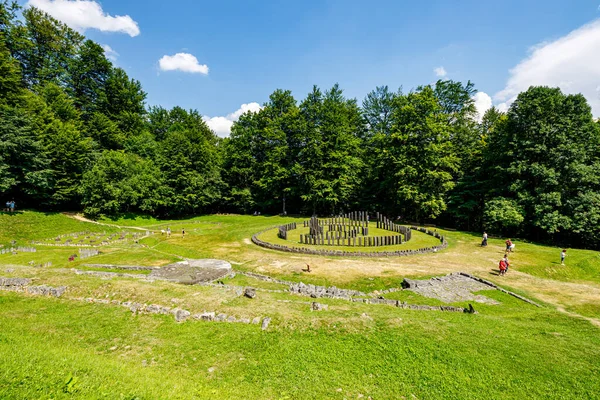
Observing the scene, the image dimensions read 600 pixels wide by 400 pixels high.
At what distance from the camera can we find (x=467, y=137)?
146 ft

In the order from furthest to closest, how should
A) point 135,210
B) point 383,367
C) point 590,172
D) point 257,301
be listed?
point 135,210 < point 590,172 < point 257,301 < point 383,367

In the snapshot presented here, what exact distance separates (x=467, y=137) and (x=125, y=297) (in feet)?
163

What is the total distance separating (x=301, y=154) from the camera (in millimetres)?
52750

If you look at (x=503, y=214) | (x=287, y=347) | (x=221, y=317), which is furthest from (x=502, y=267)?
(x=221, y=317)

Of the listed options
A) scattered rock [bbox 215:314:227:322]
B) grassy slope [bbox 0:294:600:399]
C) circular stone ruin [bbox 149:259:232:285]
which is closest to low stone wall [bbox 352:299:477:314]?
grassy slope [bbox 0:294:600:399]

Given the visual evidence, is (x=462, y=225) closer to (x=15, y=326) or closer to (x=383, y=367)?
(x=383, y=367)

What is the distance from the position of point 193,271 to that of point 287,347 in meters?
11.6

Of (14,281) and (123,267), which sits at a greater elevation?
(14,281)

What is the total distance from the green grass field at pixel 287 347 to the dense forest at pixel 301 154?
21.7 metres

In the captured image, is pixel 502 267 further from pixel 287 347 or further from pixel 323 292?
pixel 287 347

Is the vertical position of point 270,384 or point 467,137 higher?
point 467,137

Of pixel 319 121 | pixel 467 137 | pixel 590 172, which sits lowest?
pixel 590 172

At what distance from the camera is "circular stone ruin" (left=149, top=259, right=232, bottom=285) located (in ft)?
55.6

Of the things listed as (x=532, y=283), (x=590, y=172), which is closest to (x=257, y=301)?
(x=532, y=283)
